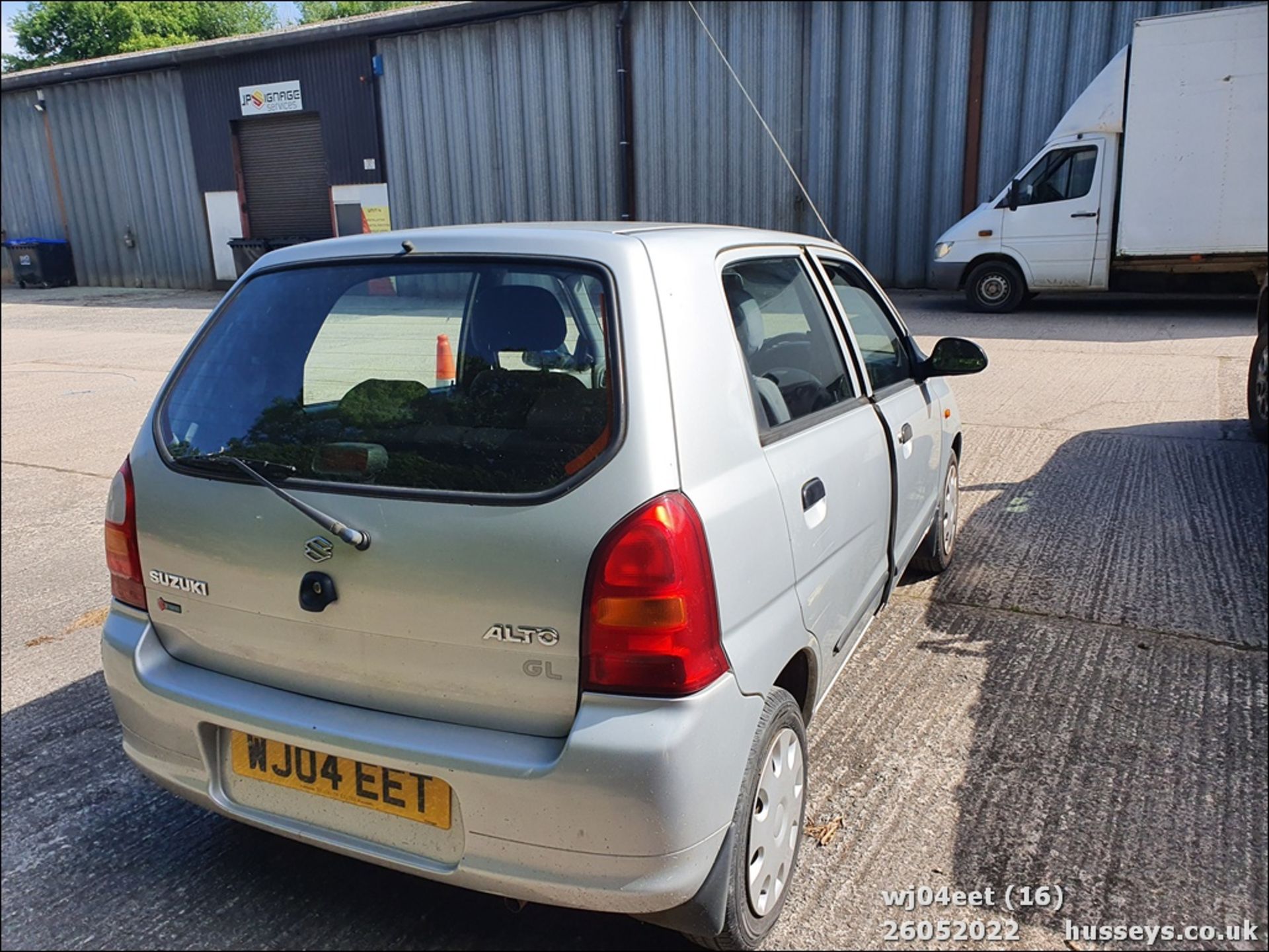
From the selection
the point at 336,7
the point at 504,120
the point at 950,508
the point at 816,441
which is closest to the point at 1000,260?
the point at 504,120

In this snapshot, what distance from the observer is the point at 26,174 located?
25.9 m

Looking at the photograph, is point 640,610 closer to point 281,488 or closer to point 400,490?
point 400,490

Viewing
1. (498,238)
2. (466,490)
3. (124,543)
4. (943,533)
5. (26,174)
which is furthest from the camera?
(26,174)

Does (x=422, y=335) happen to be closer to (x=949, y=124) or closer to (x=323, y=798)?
(x=323, y=798)

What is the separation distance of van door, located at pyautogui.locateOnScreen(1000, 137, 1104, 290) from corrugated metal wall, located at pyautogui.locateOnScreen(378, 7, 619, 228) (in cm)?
783

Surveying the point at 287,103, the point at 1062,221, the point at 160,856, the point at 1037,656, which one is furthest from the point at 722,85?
the point at 160,856

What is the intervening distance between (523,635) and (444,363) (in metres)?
0.90

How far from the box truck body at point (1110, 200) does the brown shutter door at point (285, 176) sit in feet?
45.6

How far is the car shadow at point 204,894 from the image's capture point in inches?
92.2

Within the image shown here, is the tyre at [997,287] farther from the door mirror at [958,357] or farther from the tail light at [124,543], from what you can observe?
the tail light at [124,543]

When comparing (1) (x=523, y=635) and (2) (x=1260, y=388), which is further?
(2) (x=1260, y=388)

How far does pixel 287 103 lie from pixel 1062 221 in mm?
16246

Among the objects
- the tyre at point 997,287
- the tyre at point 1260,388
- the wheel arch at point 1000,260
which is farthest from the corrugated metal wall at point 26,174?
the tyre at point 1260,388

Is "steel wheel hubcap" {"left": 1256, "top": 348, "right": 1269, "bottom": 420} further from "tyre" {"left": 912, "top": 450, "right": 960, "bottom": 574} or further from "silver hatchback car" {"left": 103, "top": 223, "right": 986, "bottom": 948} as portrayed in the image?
"silver hatchback car" {"left": 103, "top": 223, "right": 986, "bottom": 948}
